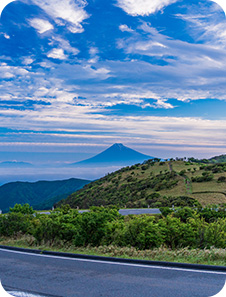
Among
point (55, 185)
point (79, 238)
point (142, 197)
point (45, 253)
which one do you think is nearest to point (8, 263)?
point (45, 253)

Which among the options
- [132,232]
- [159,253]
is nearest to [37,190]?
[132,232]

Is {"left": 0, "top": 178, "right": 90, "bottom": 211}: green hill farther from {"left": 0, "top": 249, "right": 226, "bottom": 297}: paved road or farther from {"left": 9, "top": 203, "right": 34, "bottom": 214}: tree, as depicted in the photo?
{"left": 0, "top": 249, "right": 226, "bottom": 297}: paved road

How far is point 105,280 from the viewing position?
6.18m

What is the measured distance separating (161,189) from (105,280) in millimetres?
37126

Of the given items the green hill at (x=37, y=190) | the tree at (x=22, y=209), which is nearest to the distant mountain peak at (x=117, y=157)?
the green hill at (x=37, y=190)

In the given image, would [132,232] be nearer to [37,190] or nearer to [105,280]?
[105,280]

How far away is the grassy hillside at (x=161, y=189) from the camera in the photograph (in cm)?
3491

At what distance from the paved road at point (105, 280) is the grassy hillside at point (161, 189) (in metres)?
25.6

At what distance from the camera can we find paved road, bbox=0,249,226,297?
17.9 feet

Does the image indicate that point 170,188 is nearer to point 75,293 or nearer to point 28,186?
point 75,293

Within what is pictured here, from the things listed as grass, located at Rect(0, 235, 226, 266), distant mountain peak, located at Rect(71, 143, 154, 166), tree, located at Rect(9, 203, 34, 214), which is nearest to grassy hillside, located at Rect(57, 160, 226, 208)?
tree, located at Rect(9, 203, 34, 214)

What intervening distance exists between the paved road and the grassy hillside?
2558 cm

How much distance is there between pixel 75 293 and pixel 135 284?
110 centimetres

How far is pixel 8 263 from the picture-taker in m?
8.10
